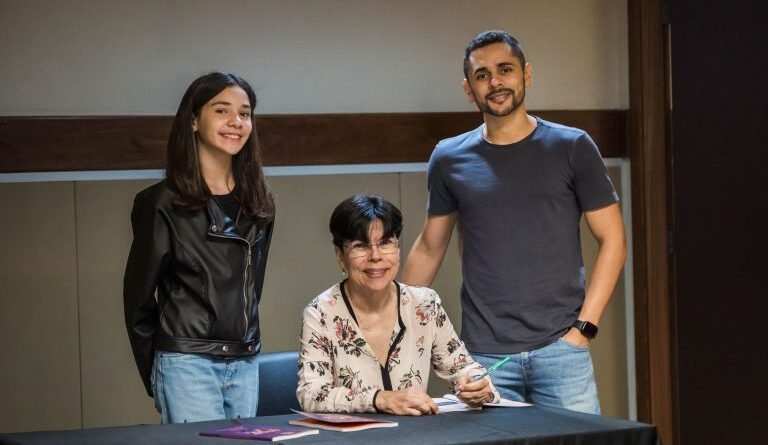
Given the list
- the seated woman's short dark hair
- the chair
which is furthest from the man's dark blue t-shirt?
the chair

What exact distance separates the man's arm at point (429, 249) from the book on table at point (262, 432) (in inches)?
46.5

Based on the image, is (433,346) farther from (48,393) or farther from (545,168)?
(48,393)

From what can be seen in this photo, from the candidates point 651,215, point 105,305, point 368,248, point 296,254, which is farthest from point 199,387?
point 651,215

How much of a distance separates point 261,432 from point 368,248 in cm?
68

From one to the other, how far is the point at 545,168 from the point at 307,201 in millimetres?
1434

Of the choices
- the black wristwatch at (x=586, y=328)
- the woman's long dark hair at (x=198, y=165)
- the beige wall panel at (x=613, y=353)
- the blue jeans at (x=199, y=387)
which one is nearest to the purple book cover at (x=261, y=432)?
the blue jeans at (x=199, y=387)

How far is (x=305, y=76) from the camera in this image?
181 inches

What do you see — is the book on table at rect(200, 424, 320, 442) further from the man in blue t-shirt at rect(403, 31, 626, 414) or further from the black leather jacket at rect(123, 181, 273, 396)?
the man in blue t-shirt at rect(403, 31, 626, 414)

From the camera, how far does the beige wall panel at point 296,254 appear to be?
4594mm

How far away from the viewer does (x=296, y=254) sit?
15.2ft

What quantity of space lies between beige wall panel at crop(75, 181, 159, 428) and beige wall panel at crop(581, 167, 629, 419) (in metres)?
1.92

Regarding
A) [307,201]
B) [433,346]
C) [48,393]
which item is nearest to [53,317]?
[48,393]

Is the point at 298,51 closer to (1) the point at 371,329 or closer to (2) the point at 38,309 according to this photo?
(2) the point at 38,309

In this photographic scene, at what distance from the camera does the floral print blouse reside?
9.54 ft
